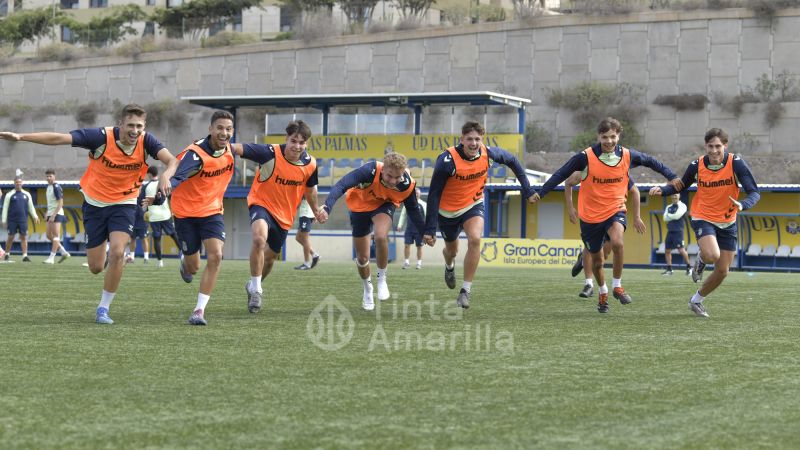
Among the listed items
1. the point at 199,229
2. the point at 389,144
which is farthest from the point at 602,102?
the point at 199,229

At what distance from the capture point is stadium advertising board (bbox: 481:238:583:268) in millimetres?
31719

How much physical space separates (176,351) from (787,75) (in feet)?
147

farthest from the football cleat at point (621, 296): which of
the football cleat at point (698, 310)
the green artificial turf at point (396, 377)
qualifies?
the football cleat at point (698, 310)

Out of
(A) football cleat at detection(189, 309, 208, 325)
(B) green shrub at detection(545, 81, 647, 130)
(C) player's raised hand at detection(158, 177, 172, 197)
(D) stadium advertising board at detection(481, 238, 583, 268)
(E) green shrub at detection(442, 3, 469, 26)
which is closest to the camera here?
(C) player's raised hand at detection(158, 177, 172, 197)

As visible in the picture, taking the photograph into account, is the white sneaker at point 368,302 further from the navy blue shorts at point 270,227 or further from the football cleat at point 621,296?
the football cleat at point 621,296

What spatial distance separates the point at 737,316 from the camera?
12.4 metres

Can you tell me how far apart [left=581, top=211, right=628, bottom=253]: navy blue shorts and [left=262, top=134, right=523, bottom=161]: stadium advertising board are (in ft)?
83.0

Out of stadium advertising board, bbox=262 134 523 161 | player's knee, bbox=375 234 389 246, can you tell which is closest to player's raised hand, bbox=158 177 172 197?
player's knee, bbox=375 234 389 246

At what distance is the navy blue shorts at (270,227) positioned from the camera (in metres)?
A: 12.5

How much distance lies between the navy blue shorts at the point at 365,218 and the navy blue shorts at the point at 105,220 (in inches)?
116

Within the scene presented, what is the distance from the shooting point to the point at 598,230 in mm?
13328

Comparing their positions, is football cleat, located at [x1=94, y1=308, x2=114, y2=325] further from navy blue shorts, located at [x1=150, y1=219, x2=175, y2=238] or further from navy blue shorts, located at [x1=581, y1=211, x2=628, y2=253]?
navy blue shorts, located at [x1=150, y1=219, x2=175, y2=238]

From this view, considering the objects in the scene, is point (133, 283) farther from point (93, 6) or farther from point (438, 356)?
point (93, 6)

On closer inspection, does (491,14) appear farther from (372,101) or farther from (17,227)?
(17,227)
